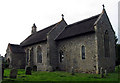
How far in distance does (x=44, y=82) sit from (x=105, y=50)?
13.8 metres

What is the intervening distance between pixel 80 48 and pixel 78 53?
95cm

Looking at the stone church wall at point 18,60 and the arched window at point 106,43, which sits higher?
the arched window at point 106,43

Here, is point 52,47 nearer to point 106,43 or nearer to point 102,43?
point 102,43

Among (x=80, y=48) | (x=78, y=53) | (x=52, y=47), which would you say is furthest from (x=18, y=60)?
(x=80, y=48)

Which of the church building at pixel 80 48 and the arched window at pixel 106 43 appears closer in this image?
the church building at pixel 80 48

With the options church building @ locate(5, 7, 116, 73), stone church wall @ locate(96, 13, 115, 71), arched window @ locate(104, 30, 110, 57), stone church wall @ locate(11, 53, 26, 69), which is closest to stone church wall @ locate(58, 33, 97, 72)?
church building @ locate(5, 7, 116, 73)

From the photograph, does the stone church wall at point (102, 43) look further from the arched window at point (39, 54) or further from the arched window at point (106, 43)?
the arched window at point (39, 54)

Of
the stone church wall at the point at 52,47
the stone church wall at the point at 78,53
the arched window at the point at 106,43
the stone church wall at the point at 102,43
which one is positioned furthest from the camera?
the stone church wall at the point at 52,47

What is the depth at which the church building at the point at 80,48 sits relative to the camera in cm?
2161

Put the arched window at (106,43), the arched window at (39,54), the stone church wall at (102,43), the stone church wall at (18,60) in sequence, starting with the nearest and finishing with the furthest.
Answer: the stone church wall at (102,43) < the arched window at (106,43) < the arched window at (39,54) < the stone church wall at (18,60)

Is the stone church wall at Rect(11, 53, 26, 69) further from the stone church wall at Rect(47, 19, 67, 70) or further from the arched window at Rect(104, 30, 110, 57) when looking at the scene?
the arched window at Rect(104, 30, 110, 57)

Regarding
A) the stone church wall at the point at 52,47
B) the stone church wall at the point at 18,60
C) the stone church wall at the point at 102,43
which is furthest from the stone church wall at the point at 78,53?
the stone church wall at the point at 18,60

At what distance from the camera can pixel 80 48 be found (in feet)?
77.2

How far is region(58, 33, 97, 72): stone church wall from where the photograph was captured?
21.6 metres
